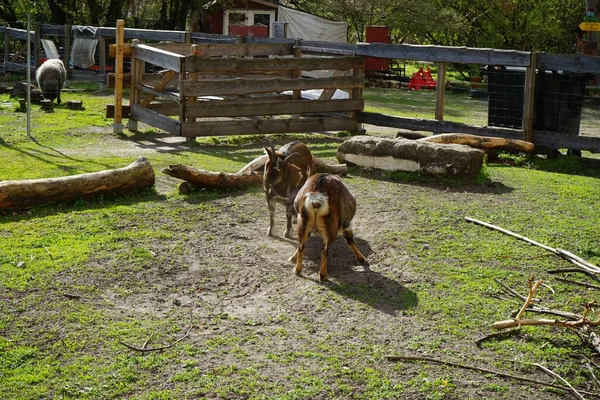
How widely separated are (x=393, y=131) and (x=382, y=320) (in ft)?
37.3

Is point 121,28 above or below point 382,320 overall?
above

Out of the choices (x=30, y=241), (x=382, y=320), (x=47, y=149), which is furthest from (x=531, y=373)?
(x=47, y=149)

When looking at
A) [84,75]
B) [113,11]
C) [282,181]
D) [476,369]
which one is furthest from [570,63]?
[113,11]

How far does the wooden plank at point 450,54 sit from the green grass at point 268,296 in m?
3.25

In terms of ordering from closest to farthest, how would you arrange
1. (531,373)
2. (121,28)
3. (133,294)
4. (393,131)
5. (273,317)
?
(531,373) → (273,317) → (133,294) → (121,28) → (393,131)

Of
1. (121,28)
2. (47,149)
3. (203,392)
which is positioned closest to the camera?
(203,392)

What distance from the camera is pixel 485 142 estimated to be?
13.6 metres

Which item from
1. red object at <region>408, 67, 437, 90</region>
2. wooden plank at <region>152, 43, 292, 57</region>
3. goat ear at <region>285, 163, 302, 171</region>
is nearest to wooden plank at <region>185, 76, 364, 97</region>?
wooden plank at <region>152, 43, 292, 57</region>

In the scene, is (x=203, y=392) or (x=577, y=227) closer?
A: (x=203, y=392)

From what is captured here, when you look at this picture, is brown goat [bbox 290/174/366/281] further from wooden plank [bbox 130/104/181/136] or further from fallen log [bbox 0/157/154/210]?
wooden plank [bbox 130/104/181/136]

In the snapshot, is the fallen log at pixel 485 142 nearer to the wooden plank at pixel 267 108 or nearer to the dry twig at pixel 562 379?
the wooden plank at pixel 267 108

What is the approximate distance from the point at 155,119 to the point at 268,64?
92.5 inches

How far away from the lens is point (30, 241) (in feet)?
28.3

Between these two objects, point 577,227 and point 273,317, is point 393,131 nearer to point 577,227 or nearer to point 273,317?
point 577,227
